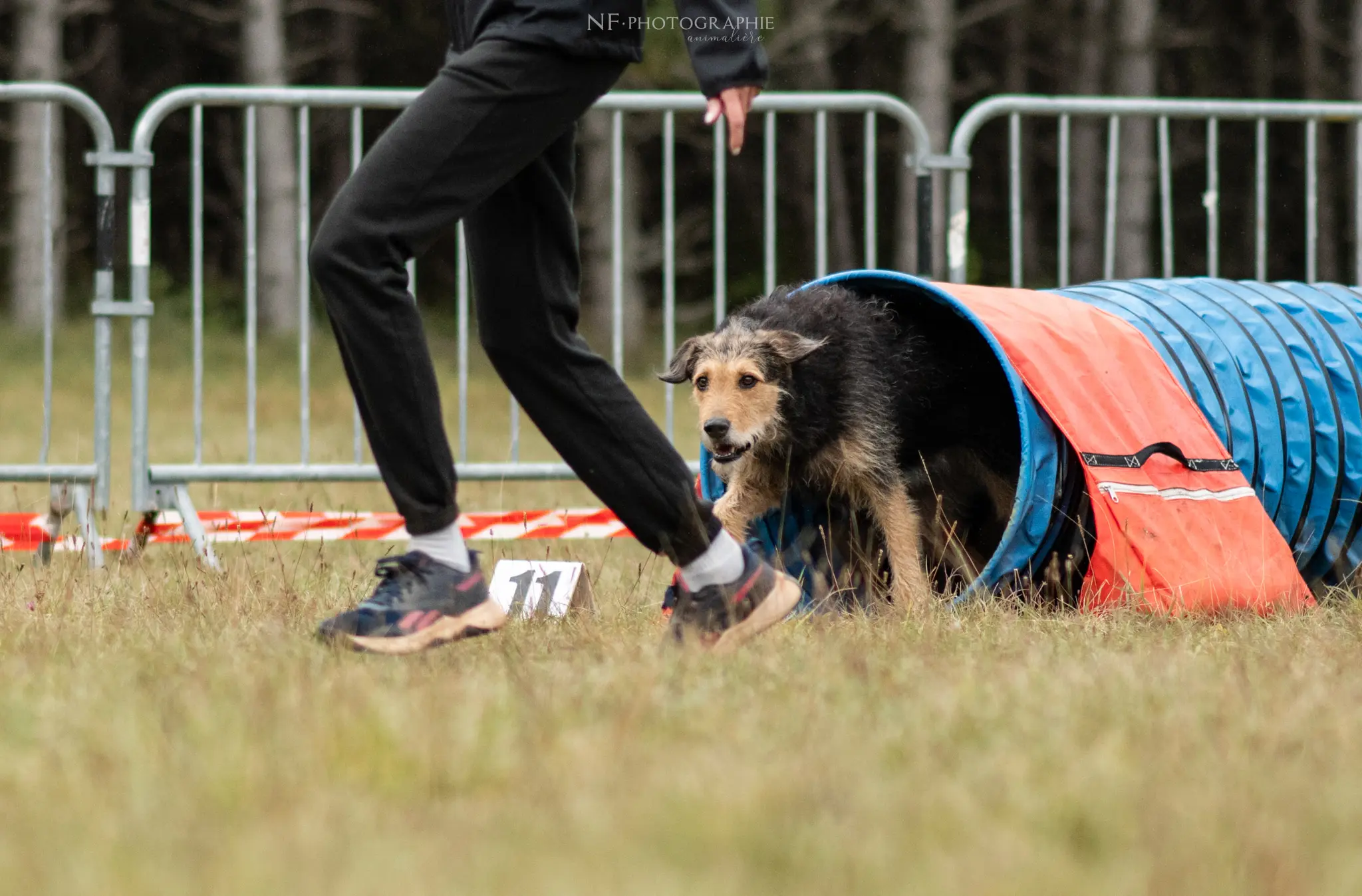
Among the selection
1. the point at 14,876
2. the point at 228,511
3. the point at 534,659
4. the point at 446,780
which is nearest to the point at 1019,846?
the point at 446,780

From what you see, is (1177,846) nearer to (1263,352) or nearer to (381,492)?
(1263,352)

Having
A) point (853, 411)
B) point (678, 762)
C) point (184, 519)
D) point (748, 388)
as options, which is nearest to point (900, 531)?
point (853, 411)

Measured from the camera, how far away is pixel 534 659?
303cm

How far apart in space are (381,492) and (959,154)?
10.9 ft

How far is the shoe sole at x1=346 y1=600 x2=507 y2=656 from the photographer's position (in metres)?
2.91

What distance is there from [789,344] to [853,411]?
28 cm

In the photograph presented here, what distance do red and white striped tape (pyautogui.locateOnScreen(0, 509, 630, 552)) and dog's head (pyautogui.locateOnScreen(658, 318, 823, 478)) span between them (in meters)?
0.79

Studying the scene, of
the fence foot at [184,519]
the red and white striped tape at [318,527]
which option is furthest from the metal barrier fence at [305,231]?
the red and white striped tape at [318,527]

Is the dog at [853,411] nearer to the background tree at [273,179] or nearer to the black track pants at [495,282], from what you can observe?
the black track pants at [495,282]

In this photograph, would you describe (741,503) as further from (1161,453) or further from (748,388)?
(1161,453)

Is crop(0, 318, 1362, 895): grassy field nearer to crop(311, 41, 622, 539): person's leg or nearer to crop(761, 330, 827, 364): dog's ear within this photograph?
crop(311, 41, 622, 539): person's leg

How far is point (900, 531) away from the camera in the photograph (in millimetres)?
4637

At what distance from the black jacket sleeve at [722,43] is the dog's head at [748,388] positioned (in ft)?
5.58

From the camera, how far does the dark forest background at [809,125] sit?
17359 millimetres
